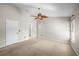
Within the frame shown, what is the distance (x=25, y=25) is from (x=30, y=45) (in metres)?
0.46

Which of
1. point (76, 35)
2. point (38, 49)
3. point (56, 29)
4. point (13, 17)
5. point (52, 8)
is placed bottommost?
point (38, 49)

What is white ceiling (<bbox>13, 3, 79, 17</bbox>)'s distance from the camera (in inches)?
132

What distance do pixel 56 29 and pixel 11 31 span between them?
1.00m

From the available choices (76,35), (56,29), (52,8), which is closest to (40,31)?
(56,29)

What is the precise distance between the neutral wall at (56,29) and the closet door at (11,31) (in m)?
0.56

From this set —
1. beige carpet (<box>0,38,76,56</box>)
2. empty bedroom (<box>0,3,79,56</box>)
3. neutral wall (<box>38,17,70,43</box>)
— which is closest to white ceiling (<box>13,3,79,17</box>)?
empty bedroom (<box>0,3,79,56</box>)

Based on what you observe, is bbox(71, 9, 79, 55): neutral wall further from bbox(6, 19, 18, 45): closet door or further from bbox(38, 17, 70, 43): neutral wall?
bbox(6, 19, 18, 45): closet door

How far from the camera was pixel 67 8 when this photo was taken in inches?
132

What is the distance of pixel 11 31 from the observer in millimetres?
3379

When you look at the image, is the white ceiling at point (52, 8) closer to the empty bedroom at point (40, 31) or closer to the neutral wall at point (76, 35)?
the empty bedroom at point (40, 31)

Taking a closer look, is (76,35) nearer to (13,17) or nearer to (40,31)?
(40,31)

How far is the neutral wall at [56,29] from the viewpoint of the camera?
3.38 meters

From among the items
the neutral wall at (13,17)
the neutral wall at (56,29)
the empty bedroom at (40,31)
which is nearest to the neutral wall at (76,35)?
the empty bedroom at (40,31)

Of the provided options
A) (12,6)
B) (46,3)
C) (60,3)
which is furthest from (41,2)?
(12,6)
